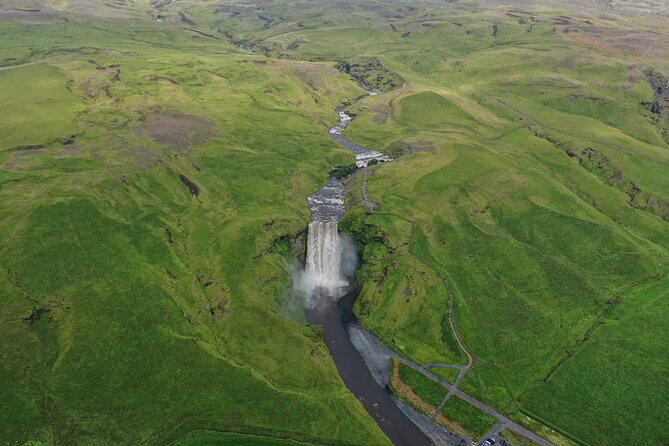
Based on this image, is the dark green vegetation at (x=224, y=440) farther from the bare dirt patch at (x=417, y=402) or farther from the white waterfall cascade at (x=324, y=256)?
the white waterfall cascade at (x=324, y=256)

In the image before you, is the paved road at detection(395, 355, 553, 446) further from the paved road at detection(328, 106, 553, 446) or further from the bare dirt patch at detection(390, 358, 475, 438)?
the bare dirt patch at detection(390, 358, 475, 438)

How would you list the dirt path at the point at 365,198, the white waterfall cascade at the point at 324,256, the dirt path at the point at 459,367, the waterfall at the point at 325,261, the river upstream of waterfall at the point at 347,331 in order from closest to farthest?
the river upstream of waterfall at the point at 347,331 → the dirt path at the point at 459,367 → the waterfall at the point at 325,261 → the white waterfall cascade at the point at 324,256 → the dirt path at the point at 365,198

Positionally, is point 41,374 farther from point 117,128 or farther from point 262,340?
point 117,128

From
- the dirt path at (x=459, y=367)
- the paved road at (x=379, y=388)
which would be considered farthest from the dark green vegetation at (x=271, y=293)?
the paved road at (x=379, y=388)

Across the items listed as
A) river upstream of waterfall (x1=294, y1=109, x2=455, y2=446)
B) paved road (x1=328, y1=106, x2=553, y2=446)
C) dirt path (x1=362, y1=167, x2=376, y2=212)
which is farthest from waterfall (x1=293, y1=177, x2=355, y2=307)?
dirt path (x1=362, y1=167, x2=376, y2=212)

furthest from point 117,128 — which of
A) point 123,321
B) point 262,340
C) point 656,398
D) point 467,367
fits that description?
point 656,398

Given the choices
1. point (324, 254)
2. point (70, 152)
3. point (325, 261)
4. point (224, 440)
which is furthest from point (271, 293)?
point (70, 152)

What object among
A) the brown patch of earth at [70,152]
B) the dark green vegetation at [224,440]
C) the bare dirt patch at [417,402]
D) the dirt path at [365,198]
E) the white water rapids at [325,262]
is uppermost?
the brown patch of earth at [70,152]

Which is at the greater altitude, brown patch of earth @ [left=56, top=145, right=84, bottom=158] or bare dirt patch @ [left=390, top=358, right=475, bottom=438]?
brown patch of earth @ [left=56, top=145, right=84, bottom=158]
